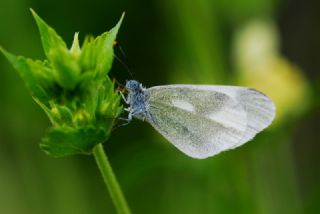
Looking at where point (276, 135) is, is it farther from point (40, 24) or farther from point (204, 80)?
point (40, 24)

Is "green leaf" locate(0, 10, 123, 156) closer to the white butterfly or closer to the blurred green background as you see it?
the white butterfly

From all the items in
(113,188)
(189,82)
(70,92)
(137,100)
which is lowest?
(113,188)

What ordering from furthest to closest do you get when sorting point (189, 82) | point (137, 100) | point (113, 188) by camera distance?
point (189, 82)
point (137, 100)
point (113, 188)

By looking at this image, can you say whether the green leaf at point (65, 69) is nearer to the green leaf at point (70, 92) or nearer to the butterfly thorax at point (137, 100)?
the green leaf at point (70, 92)

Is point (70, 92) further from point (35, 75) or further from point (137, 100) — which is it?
point (137, 100)

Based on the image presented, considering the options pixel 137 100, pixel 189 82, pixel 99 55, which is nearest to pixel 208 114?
pixel 137 100

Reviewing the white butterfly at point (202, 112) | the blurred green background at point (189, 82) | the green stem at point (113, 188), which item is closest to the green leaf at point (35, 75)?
the green stem at point (113, 188)
